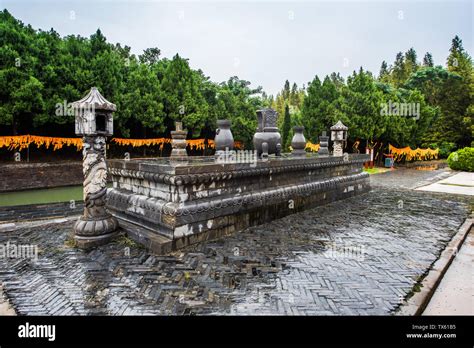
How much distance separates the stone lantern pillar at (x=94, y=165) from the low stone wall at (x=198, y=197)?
59cm

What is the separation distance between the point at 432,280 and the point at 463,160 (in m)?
23.7

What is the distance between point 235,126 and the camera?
2866 cm

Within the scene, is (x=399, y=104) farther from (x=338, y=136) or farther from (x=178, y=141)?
(x=178, y=141)

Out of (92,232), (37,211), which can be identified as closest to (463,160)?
(92,232)

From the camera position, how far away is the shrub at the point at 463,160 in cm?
2283

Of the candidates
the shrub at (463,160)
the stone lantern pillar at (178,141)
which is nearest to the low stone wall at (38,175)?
the stone lantern pillar at (178,141)

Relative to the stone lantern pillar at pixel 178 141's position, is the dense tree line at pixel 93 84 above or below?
above

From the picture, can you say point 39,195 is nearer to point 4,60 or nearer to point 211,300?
point 4,60

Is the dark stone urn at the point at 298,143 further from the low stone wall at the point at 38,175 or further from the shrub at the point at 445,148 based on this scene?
the shrub at the point at 445,148

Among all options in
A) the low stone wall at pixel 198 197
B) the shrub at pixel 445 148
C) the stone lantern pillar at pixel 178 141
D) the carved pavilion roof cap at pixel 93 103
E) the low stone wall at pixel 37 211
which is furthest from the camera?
the shrub at pixel 445 148

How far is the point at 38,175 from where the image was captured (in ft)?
54.1

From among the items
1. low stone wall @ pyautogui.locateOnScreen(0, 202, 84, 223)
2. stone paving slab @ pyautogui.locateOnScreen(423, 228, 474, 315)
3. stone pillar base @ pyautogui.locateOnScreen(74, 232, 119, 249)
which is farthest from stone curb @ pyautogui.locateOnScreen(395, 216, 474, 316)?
low stone wall @ pyautogui.locateOnScreen(0, 202, 84, 223)
